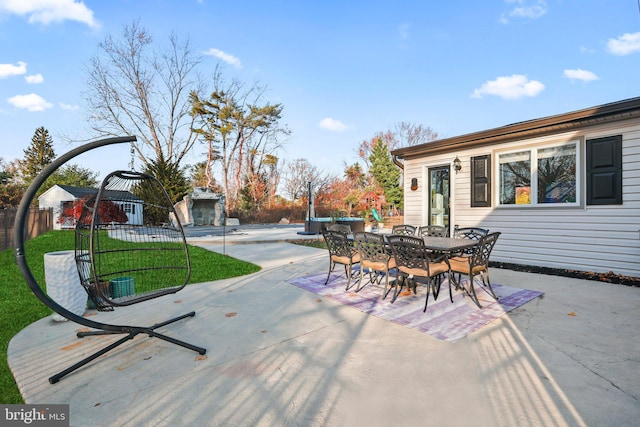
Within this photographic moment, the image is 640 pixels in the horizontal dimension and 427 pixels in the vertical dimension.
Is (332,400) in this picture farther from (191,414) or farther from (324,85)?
(324,85)

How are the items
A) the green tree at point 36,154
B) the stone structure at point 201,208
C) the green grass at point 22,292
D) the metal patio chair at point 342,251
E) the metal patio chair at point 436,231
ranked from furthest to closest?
1. the green tree at point 36,154
2. the stone structure at point 201,208
3. the metal patio chair at point 436,231
4. the metal patio chair at point 342,251
5. the green grass at point 22,292

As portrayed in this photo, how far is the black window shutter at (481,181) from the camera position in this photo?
6191mm

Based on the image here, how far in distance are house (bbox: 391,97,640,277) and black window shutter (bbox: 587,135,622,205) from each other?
0.01m

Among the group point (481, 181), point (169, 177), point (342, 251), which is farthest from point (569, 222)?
point (169, 177)

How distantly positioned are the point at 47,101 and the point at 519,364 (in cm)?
2025

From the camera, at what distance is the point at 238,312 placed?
3.29 metres

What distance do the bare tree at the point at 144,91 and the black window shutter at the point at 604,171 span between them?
20228 mm

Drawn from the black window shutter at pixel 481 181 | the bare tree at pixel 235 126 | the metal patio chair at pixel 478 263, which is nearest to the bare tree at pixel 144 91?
the bare tree at pixel 235 126

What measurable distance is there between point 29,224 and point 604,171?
53.4 ft

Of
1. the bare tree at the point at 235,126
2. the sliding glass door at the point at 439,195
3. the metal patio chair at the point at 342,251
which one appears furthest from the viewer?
the bare tree at the point at 235,126

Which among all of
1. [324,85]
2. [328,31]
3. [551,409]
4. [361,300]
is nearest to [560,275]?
[361,300]

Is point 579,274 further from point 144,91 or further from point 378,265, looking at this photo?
point 144,91

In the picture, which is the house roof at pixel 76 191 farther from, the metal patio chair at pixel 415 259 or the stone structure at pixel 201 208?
the metal patio chair at pixel 415 259

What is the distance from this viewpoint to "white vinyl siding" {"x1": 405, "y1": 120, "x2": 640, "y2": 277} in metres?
4.63
